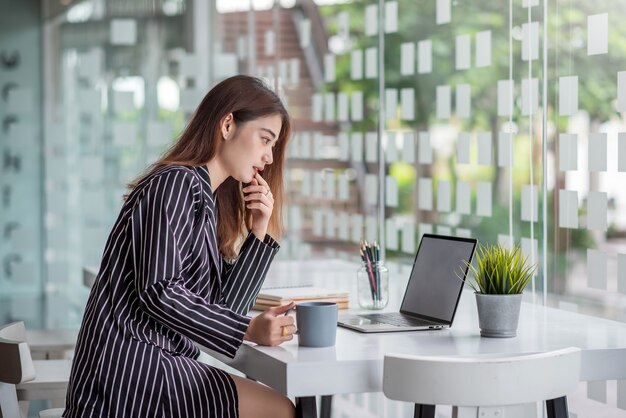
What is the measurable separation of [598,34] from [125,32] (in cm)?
416

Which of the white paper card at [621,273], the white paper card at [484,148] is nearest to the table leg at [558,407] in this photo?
the white paper card at [621,273]

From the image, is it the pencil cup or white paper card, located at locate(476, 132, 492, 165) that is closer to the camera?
the pencil cup

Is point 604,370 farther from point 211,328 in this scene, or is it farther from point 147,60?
point 147,60

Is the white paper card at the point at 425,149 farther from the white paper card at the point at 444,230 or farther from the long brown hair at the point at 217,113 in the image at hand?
the long brown hair at the point at 217,113

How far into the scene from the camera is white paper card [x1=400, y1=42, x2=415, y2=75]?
358 cm

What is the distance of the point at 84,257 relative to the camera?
6156 mm

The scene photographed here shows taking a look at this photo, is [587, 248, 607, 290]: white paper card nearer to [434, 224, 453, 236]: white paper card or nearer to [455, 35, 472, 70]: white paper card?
[434, 224, 453, 236]: white paper card

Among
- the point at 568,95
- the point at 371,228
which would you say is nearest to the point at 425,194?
the point at 371,228

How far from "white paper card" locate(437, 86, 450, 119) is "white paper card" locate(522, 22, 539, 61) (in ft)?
1.91

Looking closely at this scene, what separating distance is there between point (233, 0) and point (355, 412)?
264 centimetres

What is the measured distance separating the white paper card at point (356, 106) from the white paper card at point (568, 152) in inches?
61.3

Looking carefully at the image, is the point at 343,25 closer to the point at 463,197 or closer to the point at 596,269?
the point at 463,197

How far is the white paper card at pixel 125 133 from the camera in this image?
5.90 metres

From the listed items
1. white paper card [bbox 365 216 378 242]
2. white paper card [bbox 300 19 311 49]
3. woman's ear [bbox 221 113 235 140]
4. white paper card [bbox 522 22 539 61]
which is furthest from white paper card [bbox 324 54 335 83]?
woman's ear [bbox 221 113 235 140]
